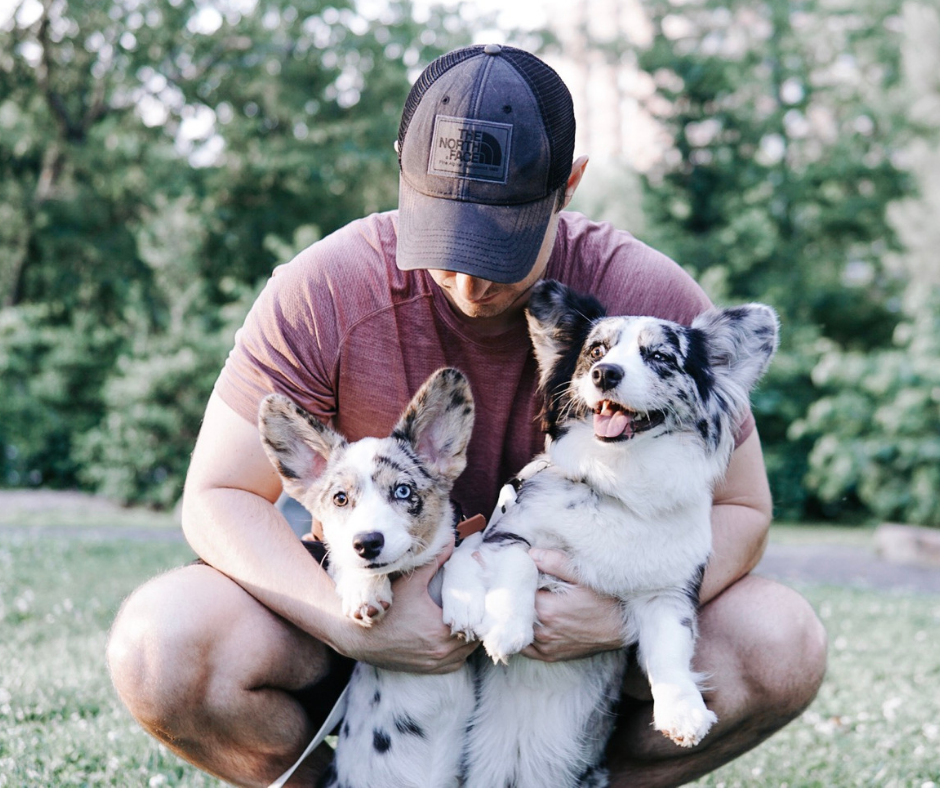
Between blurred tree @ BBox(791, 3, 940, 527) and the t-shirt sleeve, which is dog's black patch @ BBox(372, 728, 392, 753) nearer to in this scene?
the t-shirt sleeve

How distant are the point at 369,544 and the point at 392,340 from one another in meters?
0.74

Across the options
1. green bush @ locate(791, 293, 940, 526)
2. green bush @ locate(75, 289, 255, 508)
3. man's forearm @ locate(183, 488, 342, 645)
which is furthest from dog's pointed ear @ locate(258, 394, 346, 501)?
green bush @ locate(791, 293, 940, 526)

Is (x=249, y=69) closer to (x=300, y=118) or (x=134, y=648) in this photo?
(x=300, y=118)

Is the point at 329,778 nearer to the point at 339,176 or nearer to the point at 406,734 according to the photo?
the point at 406,734

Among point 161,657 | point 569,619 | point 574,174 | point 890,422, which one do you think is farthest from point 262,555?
point 890,422

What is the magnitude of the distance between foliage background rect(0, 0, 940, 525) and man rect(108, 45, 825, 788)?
960 cm

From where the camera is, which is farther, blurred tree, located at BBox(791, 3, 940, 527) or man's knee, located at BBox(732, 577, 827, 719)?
blurred tree, located at BBox(791, 3, 940, 527)

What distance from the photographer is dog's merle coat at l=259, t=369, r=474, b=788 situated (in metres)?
2.31

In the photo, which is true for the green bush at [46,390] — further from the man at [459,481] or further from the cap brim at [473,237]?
the cap brim at [473,237]

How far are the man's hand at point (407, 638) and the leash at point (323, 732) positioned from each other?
0.80ft

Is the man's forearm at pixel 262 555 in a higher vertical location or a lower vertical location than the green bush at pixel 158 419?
higher

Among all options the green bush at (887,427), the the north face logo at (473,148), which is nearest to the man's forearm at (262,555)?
the the north face logo at (473,148)

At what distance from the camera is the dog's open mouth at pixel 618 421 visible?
7.73 feet

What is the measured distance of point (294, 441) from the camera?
2.45 m
